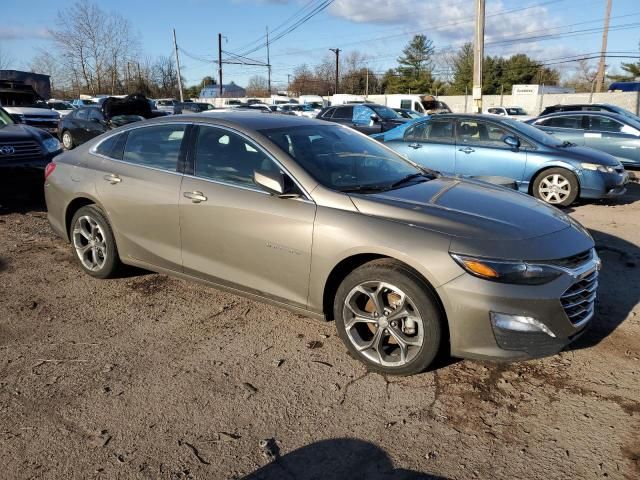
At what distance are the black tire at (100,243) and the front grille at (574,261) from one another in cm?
356

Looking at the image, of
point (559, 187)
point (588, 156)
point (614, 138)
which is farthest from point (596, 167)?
point (614, 138)

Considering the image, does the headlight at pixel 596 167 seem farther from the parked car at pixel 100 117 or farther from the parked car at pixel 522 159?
the parked car at pixel 100 117

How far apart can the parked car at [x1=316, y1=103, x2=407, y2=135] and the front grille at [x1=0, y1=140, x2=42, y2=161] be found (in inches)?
416

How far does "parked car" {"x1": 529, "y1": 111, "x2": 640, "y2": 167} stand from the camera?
37.0 feet

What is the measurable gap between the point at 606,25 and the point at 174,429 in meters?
44.4

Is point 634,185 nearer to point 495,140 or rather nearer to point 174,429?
point 495,140

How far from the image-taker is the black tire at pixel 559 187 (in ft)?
26.5

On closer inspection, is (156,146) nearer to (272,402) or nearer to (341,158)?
(341,158)

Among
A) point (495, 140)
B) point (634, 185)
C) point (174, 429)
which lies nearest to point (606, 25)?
point (634, 185)

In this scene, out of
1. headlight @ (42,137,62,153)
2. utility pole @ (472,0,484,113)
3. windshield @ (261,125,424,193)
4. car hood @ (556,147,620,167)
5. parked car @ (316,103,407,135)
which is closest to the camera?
windshield @ (261,125,424,193)

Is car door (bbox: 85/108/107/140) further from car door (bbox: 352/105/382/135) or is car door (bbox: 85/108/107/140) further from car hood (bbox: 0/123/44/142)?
car hood (bbox: 0/123/44/142)

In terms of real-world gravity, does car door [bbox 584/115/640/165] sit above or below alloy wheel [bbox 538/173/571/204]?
above

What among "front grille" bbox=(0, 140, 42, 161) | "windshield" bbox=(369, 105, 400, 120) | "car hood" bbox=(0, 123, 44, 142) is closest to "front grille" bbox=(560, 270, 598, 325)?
"front grille" bbox=(0, 140, 42, 161)

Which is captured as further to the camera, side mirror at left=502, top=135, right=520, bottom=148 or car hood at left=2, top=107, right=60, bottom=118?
car hood at left=2, top=107, right=60, bottom=118
